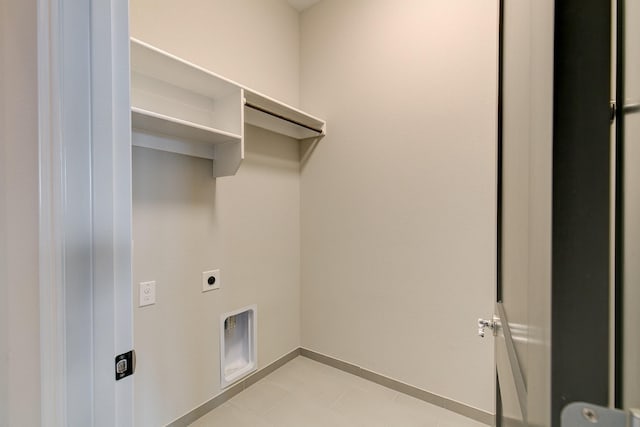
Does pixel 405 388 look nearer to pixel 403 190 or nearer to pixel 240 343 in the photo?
pixel 240 343

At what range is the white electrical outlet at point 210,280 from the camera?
5.70 ft

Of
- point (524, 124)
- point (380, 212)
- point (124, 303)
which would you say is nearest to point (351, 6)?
point (380, 212)

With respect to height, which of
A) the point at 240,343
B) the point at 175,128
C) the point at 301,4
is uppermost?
the point at 301,4

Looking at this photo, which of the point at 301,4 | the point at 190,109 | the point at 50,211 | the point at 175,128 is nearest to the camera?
the point at 50,211

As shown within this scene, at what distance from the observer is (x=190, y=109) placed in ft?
5.36

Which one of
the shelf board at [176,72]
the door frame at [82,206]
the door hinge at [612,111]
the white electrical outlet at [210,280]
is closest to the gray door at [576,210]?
the door hinge at [612,111]

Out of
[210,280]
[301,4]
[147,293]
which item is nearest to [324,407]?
[210,280]

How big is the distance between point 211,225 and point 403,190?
1.33 metres

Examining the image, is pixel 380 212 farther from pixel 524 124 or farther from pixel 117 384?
pixel 117 384

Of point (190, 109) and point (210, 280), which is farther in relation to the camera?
point (210, 280)

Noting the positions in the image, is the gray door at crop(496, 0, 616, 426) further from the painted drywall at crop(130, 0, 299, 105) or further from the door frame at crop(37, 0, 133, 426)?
the painted drywall at crop(130, 0, 299, 105)

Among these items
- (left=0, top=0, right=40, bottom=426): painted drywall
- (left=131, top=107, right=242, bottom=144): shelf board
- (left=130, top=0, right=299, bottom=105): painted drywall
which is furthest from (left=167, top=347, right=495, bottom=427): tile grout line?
(left=130, top=0, right=299, bottom=105): painted drywall

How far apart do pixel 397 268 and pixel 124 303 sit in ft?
5.46

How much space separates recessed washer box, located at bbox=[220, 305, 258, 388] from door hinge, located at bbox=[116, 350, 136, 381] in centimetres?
128
